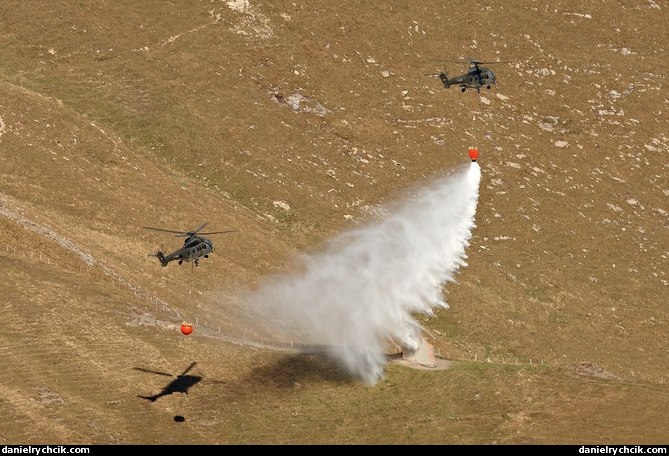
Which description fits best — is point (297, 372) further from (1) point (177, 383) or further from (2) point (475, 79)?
(2) point (475, 79)

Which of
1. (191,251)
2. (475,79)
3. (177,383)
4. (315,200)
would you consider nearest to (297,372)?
(177,383)

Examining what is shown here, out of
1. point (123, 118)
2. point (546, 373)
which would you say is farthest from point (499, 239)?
point (123, 118)

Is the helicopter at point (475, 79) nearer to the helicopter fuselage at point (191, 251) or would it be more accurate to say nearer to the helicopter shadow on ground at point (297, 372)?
the helicopter shadow on ground at point (297, 372)

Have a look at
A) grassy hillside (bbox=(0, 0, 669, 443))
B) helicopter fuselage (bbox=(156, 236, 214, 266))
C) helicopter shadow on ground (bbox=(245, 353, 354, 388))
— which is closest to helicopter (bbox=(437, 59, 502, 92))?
grassy hillside (bbox=(0, 0, 669, 443))

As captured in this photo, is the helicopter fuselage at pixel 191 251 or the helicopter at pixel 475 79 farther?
the helicopter at pixel 475 79

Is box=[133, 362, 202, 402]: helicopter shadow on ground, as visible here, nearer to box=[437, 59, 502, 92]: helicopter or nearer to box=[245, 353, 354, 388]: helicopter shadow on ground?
box=[245, 353, 354, 388]: helicopter shadow on ground

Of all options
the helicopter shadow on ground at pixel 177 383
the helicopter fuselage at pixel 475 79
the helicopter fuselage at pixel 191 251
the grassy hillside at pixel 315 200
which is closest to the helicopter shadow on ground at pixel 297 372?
the grassy hillside at pixel 315 200
